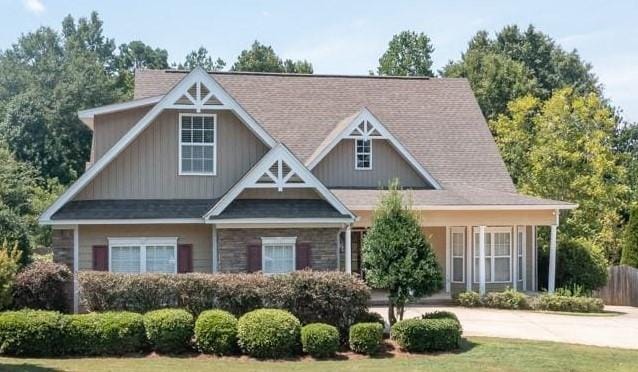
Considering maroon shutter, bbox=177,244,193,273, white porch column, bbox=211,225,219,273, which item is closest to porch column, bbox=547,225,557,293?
white porch column, bbox=211,225,219,273

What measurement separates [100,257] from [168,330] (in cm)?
580

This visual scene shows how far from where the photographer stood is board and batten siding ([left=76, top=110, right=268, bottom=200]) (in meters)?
24.2

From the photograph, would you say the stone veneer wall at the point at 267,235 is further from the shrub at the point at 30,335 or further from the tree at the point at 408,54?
the tree at the point at 408,54

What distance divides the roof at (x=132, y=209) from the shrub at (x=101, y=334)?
16.1ft

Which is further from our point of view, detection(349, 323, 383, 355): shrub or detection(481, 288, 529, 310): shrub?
detection(481, 288, 529, 310): shrub

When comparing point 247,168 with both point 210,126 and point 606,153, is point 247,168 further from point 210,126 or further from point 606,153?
point 606,153

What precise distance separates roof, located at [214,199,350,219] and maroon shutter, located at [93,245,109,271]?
10.7ft

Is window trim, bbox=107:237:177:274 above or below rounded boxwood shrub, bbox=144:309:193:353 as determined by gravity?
above

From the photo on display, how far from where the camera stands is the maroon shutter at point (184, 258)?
24.0m

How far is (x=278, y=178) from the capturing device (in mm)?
23641

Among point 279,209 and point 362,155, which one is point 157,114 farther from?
point 362,155

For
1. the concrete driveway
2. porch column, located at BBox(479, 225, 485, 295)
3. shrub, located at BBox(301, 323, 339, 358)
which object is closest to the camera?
shrub, located at BBox(301, 323, 339, 358)

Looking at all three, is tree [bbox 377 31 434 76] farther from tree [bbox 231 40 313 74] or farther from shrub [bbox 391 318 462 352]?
shrub [bbox 391 318 462 352]

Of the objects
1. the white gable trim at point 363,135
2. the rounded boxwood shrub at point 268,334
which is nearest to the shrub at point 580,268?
the white gable trim at point 363,135
